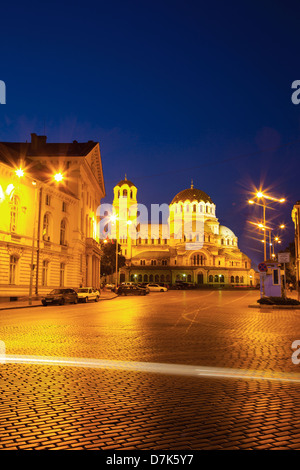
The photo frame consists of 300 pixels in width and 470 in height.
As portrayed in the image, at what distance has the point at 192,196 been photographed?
5527 inches

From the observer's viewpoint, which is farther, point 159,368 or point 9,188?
point 9,188

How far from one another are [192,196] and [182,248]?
2315 cm

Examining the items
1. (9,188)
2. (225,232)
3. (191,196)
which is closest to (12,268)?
(9,188)

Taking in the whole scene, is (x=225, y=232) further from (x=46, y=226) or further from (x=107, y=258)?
(x=46, y=226)

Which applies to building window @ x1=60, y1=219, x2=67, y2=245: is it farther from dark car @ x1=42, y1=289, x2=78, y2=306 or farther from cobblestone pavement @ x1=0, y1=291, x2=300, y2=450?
cobblestone pavement @ x1=0, y1=291, x2=300, y2=450

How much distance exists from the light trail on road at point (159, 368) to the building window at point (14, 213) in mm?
28033

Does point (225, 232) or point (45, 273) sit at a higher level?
point (225, 232)

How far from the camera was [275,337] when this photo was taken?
43.1 feet

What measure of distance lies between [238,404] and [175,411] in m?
0.93

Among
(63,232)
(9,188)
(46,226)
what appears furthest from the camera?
(63,232)

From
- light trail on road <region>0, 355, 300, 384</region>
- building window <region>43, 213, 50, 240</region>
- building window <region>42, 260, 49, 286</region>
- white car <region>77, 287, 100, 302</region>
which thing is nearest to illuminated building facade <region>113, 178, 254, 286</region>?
building window <region>43, 213, 50, 240</region>
